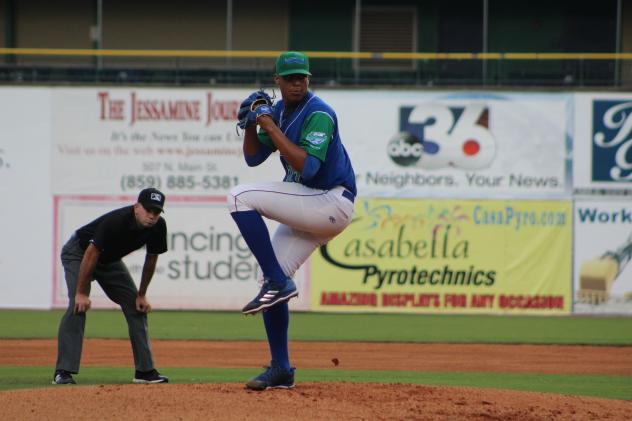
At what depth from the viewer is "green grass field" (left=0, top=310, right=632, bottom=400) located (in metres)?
9.71

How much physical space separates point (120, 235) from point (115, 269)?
54cm

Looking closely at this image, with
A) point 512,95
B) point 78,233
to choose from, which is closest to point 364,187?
point 512,95

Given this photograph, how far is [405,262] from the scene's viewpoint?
1853 cm

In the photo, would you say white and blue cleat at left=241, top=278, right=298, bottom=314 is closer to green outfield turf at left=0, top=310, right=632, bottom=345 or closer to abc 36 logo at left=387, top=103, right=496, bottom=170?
green outfield turf at left=0, top=310, right=632, bottom=345

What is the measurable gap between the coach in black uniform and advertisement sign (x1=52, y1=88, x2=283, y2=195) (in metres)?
9.40

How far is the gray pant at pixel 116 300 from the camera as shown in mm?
8914

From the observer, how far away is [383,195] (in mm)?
18578

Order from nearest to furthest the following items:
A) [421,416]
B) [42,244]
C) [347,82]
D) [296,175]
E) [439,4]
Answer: [421,416] → [296,175] → [42,244] → [347,82] → [439,4]

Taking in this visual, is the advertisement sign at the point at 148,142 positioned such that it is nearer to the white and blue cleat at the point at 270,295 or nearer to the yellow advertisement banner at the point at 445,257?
the yellow advertisement banner at the point at 445,257

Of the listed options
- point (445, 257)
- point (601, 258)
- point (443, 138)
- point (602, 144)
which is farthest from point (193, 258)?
point (602, 144)

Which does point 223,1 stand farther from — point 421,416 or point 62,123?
point 421,416

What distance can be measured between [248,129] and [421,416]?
214 cm

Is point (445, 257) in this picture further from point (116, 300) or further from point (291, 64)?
point (291, 64)

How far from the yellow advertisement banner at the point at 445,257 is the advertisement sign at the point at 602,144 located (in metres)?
0.71
